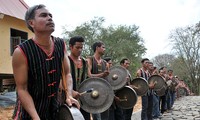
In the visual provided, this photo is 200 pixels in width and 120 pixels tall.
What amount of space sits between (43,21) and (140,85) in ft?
19.6

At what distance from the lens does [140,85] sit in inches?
336

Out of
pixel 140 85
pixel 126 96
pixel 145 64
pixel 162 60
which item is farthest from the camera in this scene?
pixel 162 60

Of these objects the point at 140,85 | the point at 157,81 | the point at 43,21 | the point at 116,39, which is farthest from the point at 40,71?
the point at 116,39

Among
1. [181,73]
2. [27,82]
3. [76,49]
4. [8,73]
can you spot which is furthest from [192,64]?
[27,82]

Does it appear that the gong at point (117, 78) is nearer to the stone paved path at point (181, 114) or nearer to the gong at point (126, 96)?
the gong at point (126, 96)

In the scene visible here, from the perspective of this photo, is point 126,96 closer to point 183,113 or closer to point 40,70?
point 40,70

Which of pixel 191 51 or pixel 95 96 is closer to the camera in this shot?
pixel 95 96

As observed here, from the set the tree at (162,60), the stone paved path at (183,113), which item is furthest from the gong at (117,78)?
the tree at (162,60)

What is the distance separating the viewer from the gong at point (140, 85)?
8438mm

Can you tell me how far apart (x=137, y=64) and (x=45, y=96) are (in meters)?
28.8

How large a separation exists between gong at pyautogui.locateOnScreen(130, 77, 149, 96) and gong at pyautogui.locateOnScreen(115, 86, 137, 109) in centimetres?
106

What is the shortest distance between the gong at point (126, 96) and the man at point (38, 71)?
4360mm

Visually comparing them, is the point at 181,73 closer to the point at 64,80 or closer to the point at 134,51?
the point at 134,51

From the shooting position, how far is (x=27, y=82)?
9.41ft
